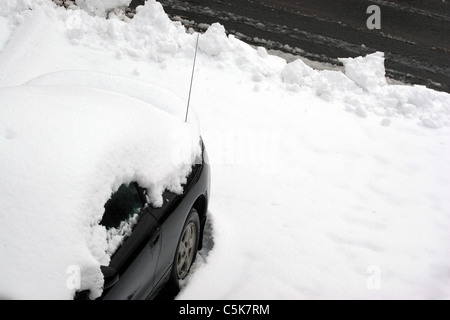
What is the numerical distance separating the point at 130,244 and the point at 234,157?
262cm

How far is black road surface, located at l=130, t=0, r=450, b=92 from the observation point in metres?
8.24

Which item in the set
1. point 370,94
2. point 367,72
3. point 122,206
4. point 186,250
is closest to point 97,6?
point 367,72

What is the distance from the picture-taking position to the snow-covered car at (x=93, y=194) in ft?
8.43

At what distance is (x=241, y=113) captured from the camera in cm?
624

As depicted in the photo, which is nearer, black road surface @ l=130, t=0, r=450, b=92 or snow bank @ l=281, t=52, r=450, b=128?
snow bank @ l=281, t=52, r=450, b=128

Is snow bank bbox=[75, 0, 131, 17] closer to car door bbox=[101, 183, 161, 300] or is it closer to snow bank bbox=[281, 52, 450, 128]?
snow bank bbox=[281, 52, 450, 128]

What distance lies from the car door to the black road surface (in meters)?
5.48

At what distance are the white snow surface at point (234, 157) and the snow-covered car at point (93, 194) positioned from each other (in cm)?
1

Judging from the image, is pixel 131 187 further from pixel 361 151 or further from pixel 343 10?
pixel 343 10

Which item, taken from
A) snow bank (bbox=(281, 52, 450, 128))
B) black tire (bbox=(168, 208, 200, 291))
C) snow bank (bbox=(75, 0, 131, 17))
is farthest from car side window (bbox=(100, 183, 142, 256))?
snow bank (bbox=(75, 0, 131, 17))

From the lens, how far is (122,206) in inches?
120

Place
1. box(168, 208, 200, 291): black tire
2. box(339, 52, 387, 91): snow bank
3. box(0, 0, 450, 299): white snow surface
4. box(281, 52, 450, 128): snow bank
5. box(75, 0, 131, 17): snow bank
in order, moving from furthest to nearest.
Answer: box(75, 0, 131, 17): snow bank → box(339, 52, 387, 91): snow bank → box(281, 52, 450, 128): snow bank → box(168, 208, 200, 291): black tire → box(0, 0, 450, 299): white snow surface
